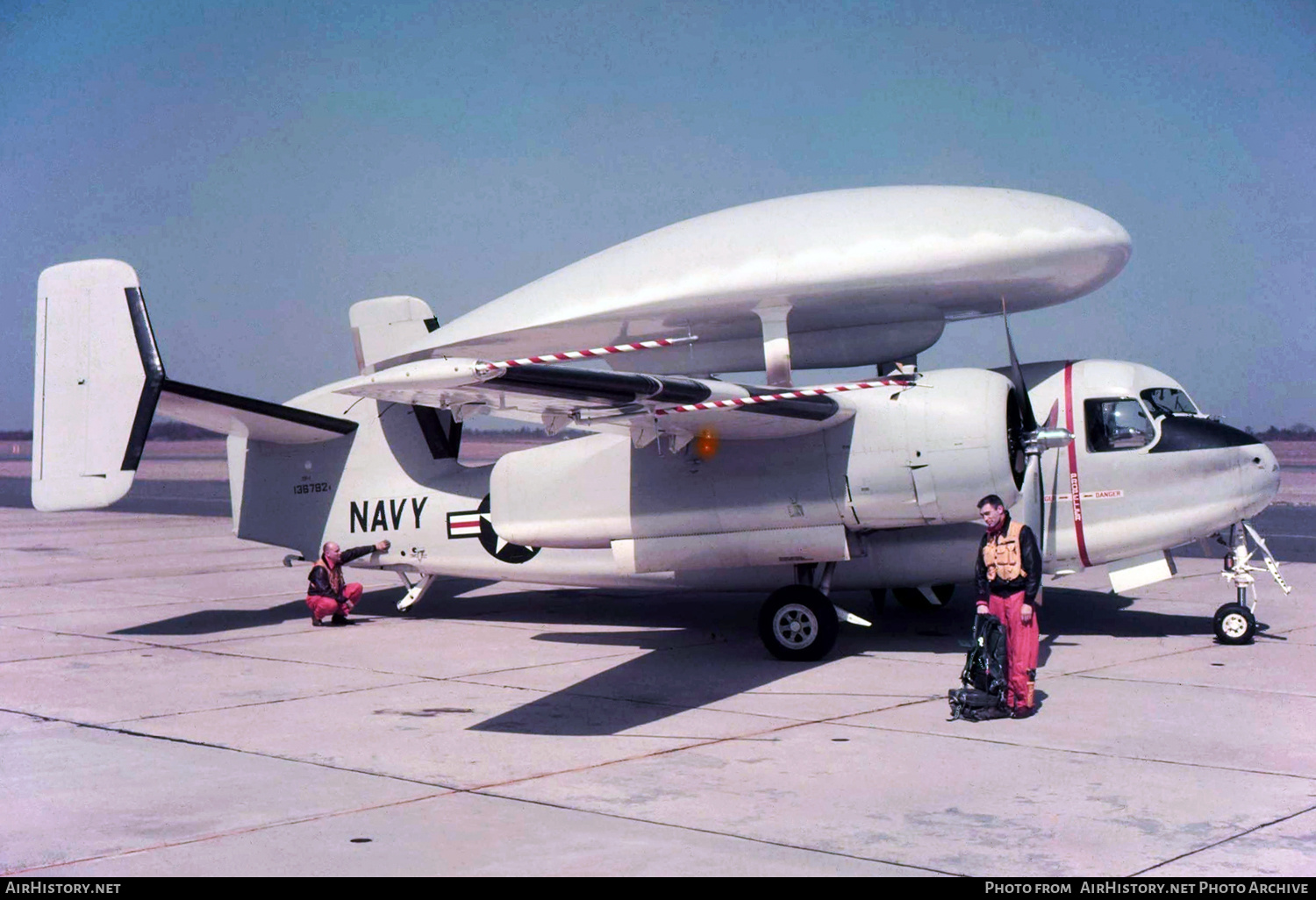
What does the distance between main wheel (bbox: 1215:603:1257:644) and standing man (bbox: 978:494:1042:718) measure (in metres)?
4.06

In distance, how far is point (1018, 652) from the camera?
10227 millimetres

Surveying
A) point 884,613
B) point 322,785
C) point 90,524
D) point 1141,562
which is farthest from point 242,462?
point 90,524

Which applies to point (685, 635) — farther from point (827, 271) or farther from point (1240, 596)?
point (1240, 596)

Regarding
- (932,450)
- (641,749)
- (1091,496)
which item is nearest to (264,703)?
(641,749)

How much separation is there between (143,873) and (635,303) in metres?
7.59

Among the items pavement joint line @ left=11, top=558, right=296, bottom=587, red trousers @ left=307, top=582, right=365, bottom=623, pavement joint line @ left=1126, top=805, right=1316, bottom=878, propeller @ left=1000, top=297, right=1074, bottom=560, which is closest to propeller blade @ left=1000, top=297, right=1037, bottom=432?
propeller @ left=1000, top=297, right=1074, bottom=560

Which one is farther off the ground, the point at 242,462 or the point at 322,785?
the point at 242,462

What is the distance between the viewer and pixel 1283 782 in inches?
318

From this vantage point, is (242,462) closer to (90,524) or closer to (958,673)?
(958,673)

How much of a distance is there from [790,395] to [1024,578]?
9.40 ft

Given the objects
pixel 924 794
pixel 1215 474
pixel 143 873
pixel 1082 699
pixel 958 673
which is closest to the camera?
pixel 143 873

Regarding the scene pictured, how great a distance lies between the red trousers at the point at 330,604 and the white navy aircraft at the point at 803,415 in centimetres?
235

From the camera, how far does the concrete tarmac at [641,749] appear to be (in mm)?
6824

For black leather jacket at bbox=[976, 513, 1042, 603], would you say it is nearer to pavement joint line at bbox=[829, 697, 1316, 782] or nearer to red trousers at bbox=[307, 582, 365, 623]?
pavement joint line at bbox=[829, 697, 1316, 782]
